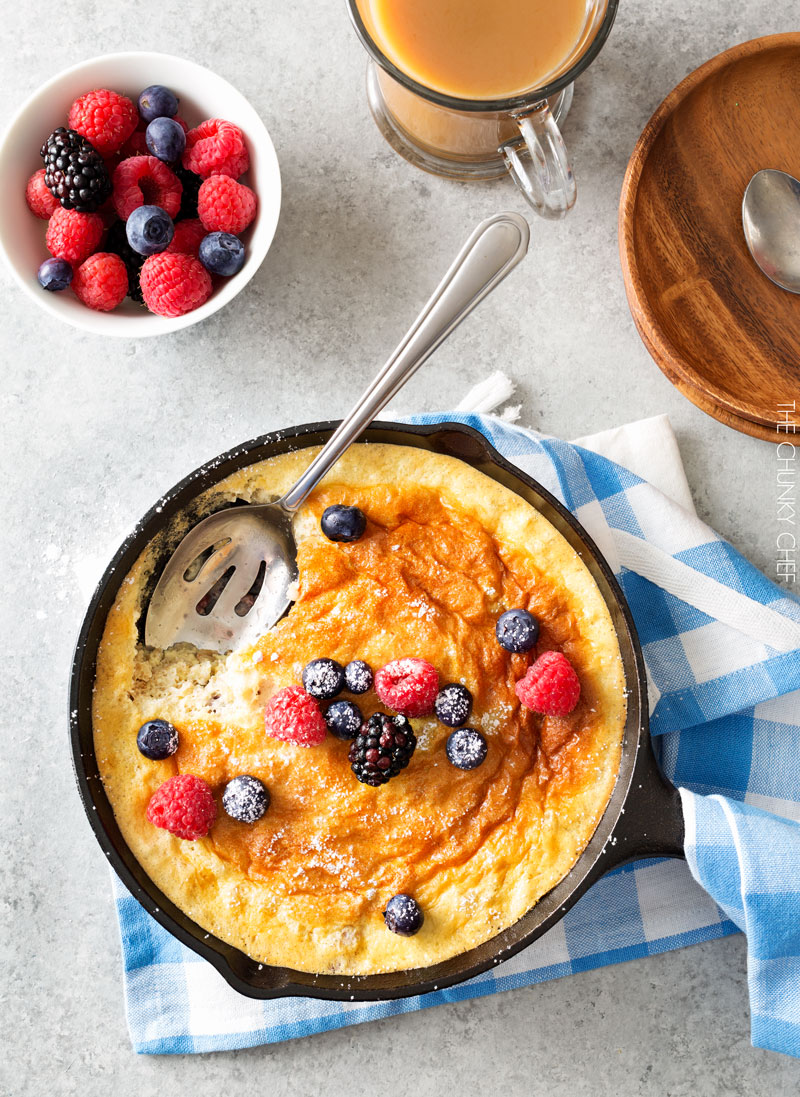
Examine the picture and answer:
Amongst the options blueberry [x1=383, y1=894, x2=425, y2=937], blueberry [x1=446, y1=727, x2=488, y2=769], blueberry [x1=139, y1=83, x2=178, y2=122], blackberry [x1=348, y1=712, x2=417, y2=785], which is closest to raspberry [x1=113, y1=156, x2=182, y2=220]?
blueberry [x1=139, y1=83, x2=178, y2=122]

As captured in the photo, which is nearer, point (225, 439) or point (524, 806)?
point (524, 806)

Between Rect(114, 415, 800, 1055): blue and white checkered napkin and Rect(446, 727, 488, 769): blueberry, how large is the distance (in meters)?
0.59

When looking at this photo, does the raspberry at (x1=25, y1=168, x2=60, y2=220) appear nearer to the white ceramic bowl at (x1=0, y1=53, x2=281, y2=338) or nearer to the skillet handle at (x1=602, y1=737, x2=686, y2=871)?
the white ceramic bowl at (x1=0, y1=53, x2=281, y2=338)

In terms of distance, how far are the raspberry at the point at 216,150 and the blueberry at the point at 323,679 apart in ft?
4.58

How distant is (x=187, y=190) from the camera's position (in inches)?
104

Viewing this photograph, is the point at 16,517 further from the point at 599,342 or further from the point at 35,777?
the point at 599,342

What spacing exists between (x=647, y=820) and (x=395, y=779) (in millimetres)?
615

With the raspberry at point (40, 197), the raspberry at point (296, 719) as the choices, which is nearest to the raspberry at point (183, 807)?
the raspberry at point (296, 719)

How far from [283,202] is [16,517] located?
49.2 inches

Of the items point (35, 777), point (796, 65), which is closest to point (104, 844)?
point (35, 777)

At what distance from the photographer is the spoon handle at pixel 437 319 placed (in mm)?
2254

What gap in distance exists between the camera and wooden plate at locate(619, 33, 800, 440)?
2752 mm

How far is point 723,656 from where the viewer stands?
2623 millimetres

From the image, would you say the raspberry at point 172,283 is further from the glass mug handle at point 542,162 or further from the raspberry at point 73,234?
the glass mug handle at point 542,162
